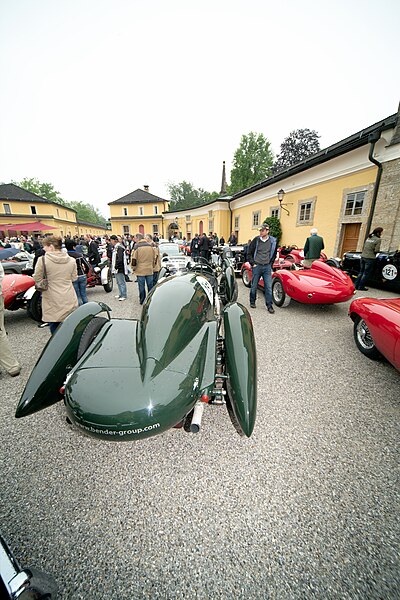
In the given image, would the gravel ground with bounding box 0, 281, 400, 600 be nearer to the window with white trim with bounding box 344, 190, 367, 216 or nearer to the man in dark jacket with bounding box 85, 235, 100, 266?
the man in dark jacket with bounding box 85, 235, 100, 266

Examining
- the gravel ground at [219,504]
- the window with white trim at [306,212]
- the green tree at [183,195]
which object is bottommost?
the gravel ground at [219,504]

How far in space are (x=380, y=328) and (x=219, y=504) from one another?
2438mm

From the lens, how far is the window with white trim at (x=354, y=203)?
9.62m

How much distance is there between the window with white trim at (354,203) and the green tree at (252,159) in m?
26.4

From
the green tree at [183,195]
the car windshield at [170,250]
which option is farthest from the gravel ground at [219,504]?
the green tree at [183,195]

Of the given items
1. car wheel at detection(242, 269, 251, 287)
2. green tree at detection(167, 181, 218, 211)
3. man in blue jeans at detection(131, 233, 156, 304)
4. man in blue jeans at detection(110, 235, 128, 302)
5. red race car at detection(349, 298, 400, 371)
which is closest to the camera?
red race car at detection(349, 298, 400, 371)

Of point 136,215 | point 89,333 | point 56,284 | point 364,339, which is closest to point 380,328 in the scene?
point 364,339

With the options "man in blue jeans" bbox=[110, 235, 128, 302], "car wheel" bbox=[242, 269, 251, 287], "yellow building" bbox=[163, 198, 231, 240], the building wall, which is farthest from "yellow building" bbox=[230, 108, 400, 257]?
the building wall

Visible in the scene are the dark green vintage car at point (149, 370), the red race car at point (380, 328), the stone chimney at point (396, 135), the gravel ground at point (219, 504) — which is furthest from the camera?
the stone chimney at point (396, 135)

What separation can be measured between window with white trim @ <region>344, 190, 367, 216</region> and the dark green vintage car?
1030 centimetres

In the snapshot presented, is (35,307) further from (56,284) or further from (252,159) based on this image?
(252,159)

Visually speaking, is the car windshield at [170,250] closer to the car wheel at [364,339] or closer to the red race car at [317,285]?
the red race car at [317,285]

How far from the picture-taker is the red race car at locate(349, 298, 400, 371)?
2454mm

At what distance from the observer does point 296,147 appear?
3506 cm
